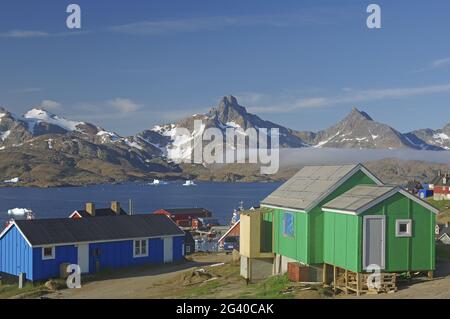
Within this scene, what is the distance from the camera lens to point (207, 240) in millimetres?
107062

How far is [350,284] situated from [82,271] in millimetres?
19282

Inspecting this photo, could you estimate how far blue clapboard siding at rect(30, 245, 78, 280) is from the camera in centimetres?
3816

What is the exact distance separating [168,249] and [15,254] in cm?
1071

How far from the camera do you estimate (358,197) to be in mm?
28266

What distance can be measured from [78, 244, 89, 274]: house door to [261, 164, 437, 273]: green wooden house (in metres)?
14.0

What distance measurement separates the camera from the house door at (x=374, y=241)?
2664 cm

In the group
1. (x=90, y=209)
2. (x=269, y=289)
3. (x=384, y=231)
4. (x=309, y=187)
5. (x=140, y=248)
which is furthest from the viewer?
(x=90, y=209)

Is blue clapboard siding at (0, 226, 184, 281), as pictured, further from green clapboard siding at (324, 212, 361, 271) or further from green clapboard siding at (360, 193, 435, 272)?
green clapboard siding at (360, 193, 435, 272)

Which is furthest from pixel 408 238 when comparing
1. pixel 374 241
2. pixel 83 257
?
pixel 83 257

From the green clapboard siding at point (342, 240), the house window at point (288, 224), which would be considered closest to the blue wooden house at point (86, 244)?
the house window at point (288, 224)

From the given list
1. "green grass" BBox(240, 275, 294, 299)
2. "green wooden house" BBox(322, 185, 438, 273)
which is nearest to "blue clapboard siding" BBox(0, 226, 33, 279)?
"green grass" BBox(240, 275, 294, 299)

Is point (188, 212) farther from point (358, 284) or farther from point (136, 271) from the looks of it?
point (358, 284)

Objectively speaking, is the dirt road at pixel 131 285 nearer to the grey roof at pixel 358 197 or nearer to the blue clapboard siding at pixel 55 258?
A: the blue clapboard siding at pixel 55 258
